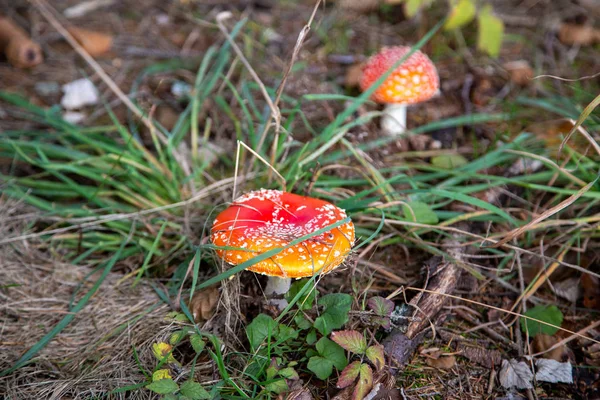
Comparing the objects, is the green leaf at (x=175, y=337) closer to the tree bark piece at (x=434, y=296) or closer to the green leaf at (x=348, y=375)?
the green leaf at (x=348, y=375)

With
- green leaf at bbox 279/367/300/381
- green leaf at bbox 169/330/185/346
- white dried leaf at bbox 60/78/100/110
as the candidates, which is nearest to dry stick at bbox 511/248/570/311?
green leaf at bbox 279/367/300/381

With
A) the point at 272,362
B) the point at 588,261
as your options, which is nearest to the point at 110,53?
the point at 272,362

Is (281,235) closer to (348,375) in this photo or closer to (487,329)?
(348,375)

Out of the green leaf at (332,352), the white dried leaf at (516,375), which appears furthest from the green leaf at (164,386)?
the white dried leaf at (516,375)

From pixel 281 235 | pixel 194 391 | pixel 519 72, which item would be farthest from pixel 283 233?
pixel 519 72

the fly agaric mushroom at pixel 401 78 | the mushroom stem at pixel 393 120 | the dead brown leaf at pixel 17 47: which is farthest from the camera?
the dead brown leaf at pixel 17 47

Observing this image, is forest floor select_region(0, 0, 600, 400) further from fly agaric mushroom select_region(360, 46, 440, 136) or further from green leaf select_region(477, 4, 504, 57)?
green leaf select_region(477, 4, 504, 57)
